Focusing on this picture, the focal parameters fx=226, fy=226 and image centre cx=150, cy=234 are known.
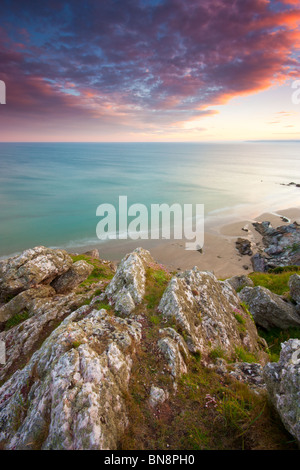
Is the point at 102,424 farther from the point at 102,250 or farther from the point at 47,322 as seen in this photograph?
the point at 102,250

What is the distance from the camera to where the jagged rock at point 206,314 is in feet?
33.3

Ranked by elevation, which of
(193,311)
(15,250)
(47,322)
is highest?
(193,311)

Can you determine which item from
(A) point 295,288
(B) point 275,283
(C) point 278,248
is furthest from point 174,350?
(C) point 278,248

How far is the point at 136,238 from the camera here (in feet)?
167

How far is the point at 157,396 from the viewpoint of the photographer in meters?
7.18

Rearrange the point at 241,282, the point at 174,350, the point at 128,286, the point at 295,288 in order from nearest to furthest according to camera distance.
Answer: the point at 174,350 < the point at 128,286 < the point at 295,288 < the point at 241,282

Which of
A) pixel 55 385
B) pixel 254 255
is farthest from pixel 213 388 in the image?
pixel 254 255

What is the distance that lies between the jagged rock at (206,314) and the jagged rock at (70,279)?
424 inches

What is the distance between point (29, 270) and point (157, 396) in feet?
48.3

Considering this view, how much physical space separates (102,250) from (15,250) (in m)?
17.9

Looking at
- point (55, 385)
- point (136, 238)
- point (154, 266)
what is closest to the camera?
point (55, 385)

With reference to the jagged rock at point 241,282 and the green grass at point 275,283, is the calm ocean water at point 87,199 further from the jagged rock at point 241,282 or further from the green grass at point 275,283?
the green grass at point 275,283

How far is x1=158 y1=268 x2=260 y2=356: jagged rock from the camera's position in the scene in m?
10.1

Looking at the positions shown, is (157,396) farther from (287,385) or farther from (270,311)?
(270,311)
